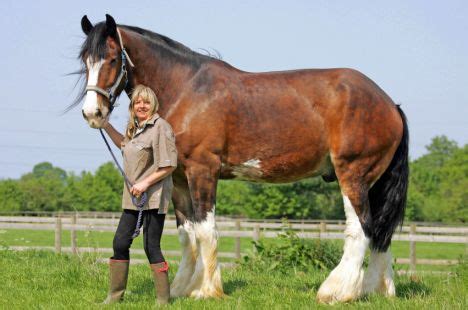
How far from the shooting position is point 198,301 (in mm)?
5293

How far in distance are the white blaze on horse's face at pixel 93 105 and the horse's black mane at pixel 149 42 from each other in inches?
2.7

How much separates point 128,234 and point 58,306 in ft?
2.64

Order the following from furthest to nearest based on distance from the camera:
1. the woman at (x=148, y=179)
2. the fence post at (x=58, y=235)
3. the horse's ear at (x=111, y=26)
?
the fence post at (x=58, y=235) → the horse's ear at (x=111, y=26) → the woman at (x=148, y=179)

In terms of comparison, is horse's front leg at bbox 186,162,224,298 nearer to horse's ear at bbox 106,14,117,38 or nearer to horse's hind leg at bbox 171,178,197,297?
horse's hind leg at bbox 171,178,197,297

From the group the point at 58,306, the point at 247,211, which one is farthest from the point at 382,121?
the point at 247,211

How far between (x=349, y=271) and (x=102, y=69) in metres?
2.84

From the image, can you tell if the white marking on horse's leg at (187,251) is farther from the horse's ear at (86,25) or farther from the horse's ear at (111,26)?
the horse's ear at (86,25)

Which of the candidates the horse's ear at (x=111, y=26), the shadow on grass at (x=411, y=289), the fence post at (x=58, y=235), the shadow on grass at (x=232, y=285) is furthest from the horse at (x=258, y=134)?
the fence post at (x=58, y=235)

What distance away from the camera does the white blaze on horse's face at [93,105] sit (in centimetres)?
507

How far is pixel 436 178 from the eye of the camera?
2923 inches

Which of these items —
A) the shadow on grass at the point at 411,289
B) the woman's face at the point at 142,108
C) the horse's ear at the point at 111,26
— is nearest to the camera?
the woman's face at the point at 142,108

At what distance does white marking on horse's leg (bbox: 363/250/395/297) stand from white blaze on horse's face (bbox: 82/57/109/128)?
290 cm

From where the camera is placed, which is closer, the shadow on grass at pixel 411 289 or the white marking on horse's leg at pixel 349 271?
the white marking on horse's leg at pixel 349 271

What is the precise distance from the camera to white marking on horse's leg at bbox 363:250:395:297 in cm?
591
